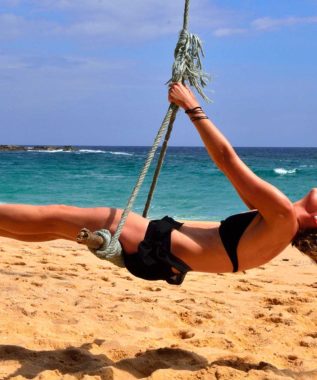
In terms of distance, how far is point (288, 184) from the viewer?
23.1 m

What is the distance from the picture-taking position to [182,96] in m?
3.27

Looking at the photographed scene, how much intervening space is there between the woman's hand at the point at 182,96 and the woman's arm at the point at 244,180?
15 cm

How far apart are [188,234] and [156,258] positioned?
0.76ft

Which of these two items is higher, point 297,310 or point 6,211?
point 6,211

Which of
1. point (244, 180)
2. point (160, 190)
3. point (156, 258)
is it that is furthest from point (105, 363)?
point (160, 190)

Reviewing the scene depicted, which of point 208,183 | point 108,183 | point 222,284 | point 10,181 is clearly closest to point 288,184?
point 208,183

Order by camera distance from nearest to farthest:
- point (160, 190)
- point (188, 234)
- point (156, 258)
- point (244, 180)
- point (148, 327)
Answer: point (244, 180), point (156, 258), point (188, 234), point (148, 327), point (160, 190)

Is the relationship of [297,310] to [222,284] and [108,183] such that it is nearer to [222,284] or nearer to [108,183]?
[222,284]

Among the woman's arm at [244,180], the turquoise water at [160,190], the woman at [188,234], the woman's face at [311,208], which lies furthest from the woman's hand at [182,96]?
the turquoise water at [160,190]

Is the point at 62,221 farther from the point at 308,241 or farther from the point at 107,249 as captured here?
the point at 308,241

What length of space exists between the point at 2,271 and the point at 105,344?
1906 mm

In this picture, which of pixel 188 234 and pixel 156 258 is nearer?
pixel 156 258

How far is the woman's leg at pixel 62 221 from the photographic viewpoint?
10.3ft

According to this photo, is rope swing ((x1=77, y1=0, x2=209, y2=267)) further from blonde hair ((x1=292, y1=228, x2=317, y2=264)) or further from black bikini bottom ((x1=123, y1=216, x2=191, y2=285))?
blonde hair ((x1=292, y1=228, x2=317, y2=264))
